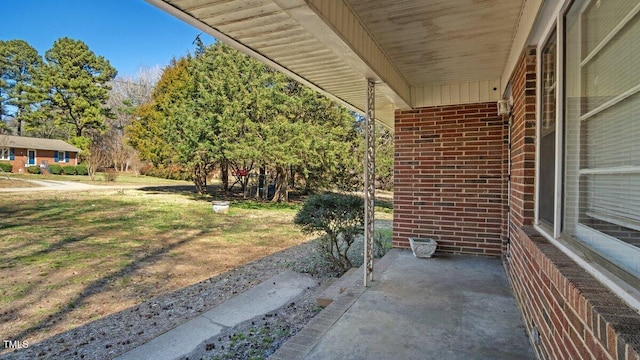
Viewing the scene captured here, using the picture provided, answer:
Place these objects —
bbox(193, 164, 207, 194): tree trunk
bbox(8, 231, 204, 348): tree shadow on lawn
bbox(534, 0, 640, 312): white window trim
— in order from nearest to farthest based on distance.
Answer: bbox(534, 0, 640, 312): white window trim
bbox(8, 231, 204, 348): tree shadow on lawn
bbox(193, 164, 207, 194): tree trunk

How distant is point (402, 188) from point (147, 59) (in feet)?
127

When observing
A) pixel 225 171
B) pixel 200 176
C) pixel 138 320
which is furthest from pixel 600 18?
pixel 200 176

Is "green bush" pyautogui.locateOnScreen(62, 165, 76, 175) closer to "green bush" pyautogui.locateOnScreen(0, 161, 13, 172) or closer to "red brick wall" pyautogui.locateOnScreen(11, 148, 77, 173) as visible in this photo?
"red brick wall" pyautogui.locateOnScreen(11, 148, 77, 173)

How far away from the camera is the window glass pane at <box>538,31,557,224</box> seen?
2.27m

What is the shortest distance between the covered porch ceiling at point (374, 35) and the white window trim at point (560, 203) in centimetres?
32

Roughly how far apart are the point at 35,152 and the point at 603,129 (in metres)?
39.3

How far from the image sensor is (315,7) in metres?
2.19

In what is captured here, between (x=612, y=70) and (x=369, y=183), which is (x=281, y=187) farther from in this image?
(x=612, y=70)

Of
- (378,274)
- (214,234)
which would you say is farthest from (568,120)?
(214,234)

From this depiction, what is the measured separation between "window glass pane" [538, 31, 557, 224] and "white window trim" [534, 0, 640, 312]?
0.06 meters

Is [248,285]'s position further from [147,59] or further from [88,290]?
[147,59]

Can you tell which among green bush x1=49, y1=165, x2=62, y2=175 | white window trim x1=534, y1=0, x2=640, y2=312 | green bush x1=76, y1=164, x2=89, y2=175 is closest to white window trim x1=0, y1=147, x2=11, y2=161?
green bush x1=49, y1=165, x2=62, y2=175

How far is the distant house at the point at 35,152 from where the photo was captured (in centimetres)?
2933
